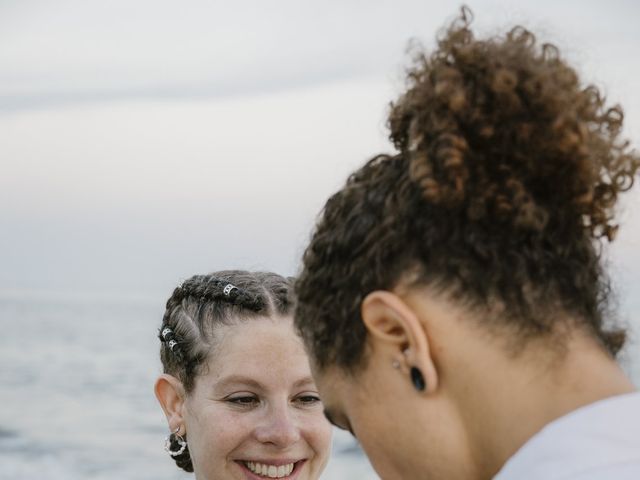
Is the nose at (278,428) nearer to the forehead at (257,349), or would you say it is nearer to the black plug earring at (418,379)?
the forehead at (257,349)

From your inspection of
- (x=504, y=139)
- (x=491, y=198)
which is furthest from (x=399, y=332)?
(x=504, y=139)

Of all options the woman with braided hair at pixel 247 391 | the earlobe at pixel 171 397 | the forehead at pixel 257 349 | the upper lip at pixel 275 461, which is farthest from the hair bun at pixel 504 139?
the earlobe at pixel 171 397

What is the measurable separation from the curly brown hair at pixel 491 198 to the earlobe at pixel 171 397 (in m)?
2.26

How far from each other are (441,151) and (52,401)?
2245cm

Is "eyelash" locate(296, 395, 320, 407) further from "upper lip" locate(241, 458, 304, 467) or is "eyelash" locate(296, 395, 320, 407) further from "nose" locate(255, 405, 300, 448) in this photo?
"upper lip" locate(241, 458, 304, 467)

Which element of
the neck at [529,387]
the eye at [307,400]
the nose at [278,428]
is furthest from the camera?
the eye at [307,400]

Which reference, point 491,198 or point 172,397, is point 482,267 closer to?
point 491,198

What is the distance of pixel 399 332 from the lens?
2.37 m

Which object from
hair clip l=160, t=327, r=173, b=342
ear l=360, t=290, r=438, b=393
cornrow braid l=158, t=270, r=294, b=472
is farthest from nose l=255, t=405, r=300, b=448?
ear l=360, t=290, r=438, b=393

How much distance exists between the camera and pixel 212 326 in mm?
4520

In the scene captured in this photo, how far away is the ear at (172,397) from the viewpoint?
15.2 ft

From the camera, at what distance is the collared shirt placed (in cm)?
207

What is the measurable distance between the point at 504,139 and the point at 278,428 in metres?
2.25

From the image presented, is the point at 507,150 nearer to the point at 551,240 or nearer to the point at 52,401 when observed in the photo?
the point at 551,240
